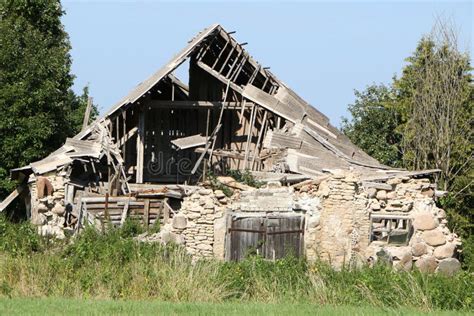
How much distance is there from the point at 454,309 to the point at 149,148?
563 inches

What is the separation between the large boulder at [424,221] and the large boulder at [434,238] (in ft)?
0.44

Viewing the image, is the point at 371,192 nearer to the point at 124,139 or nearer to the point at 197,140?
the point at 197,140

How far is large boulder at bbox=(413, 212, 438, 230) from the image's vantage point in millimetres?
24391

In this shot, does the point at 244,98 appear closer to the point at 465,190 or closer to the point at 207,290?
the point at 465,190

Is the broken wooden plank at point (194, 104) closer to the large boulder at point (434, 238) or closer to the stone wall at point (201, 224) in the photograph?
the stone wall at point (201, 224)

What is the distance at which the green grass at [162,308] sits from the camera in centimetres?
1515

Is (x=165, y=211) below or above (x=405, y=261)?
above

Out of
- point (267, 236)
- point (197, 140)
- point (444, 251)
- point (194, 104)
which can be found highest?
point (194, 104)

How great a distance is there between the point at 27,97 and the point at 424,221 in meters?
13.5

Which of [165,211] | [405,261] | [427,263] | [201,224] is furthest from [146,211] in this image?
[427,263]

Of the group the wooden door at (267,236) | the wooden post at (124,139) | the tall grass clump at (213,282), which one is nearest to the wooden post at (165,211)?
the wooden post at (124,139)

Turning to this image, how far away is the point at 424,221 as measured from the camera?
961 inches

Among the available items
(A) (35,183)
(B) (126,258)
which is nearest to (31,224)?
(A) (35,183)

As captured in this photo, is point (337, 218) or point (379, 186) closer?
point (337, 218)
